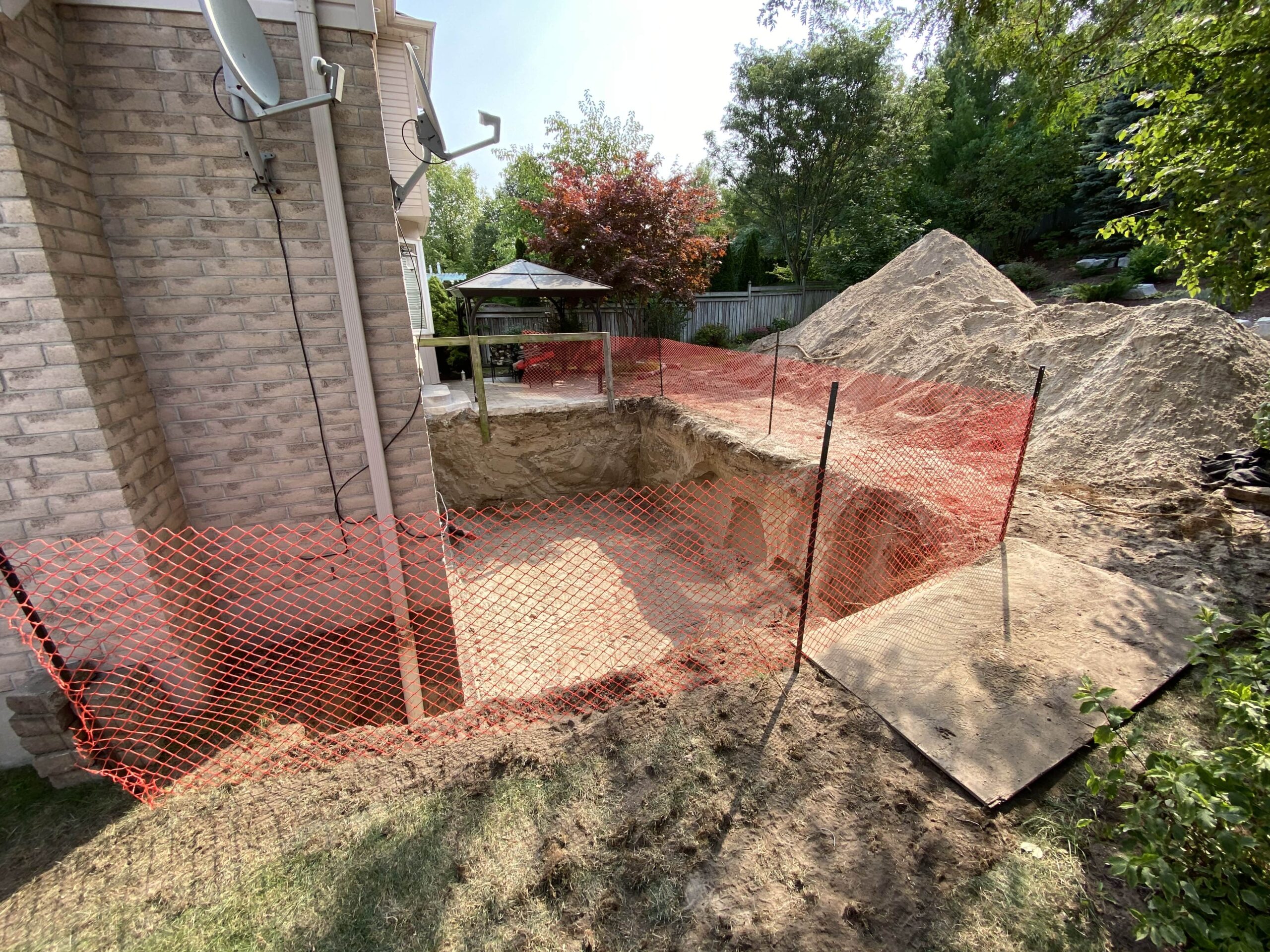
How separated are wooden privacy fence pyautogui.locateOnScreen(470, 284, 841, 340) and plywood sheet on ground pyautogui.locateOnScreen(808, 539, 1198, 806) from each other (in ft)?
35.0

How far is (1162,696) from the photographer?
2.21 meters

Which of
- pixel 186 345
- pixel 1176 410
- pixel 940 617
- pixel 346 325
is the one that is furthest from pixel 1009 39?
pixel 186 345

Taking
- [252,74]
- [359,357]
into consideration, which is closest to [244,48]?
[252,74]

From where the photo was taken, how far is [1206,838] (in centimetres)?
130

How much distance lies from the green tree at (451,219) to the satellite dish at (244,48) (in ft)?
95.6

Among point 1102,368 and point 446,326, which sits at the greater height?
point 446,326

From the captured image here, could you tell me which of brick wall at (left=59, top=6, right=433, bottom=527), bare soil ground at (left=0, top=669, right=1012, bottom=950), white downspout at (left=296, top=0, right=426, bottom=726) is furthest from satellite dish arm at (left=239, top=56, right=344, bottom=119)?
bare soil ground at (left=0, top=669, right=1012, bottom=950)

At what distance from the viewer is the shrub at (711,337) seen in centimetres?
1426

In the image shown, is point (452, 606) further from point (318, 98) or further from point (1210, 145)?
point (1210, 145)

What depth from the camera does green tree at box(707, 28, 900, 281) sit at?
1337 cm

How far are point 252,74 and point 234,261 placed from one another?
87 centimetres

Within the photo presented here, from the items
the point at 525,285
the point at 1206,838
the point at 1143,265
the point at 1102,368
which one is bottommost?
the point at 1206,838

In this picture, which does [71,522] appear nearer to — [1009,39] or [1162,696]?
[1162,696]

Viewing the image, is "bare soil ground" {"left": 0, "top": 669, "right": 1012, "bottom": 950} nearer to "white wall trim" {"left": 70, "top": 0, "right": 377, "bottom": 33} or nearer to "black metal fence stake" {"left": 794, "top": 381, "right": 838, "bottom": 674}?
"black metal fence stake" {"left": 794, "top": 381, "right": 838, "bottom": 674}
